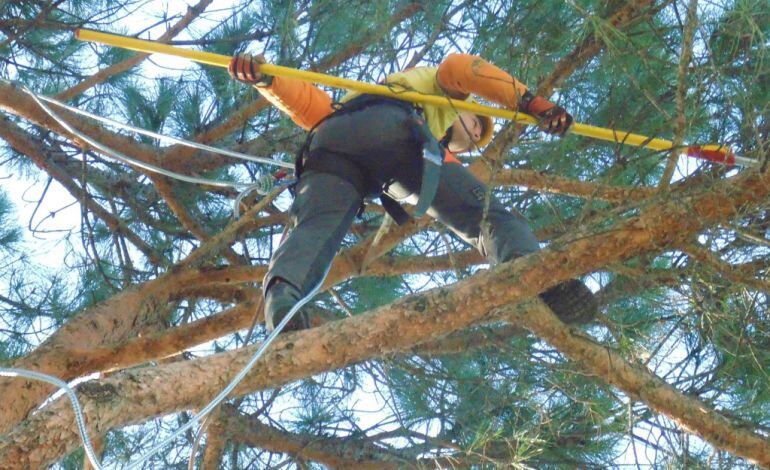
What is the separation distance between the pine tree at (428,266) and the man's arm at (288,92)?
36cm

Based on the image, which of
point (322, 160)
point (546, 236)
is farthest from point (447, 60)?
point (546, 236)

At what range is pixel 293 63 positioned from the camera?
3.39 m

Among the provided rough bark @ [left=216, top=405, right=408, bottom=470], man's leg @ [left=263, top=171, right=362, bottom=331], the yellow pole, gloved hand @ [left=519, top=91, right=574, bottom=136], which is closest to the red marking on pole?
the yellow pole

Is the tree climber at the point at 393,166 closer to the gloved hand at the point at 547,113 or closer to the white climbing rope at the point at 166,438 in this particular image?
the gloved hand at the point at 547,113

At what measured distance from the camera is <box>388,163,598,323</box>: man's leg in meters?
2.42

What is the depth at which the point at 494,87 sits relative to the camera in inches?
104

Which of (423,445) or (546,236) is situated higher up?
(546,236)

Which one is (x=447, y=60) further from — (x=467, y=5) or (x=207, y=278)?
(x=207, y=278)

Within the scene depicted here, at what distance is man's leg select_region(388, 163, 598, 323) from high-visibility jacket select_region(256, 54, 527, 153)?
0.17m

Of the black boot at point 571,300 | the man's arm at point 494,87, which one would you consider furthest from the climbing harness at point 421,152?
the black boot at point 571,300

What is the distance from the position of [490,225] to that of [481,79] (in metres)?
0.35

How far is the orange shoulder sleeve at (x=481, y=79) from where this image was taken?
8.64ft

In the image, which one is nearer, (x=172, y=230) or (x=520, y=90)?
(x=520, y=90)

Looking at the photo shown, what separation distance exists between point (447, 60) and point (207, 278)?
1.00 m
